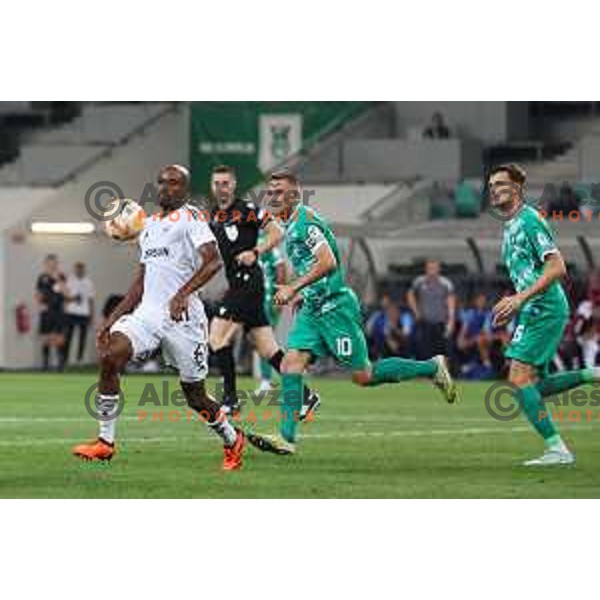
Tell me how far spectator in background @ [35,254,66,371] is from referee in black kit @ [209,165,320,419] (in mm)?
15681

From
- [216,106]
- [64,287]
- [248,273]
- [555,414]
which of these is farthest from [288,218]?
[216,106]

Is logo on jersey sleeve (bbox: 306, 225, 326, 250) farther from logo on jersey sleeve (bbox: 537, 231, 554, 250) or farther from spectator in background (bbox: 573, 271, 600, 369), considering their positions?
spectator in background (bbox: 573, 271, 600, 369)

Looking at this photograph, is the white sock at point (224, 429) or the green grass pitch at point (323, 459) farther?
the white sock at point (224, 429)

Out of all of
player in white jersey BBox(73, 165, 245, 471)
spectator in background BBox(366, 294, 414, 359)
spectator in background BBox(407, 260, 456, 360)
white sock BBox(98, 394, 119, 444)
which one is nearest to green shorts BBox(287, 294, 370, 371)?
player in white jersey BBox(73, 165, 245, 471)

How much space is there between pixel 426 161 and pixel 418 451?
21953mm

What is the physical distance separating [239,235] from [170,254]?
18.9 ft

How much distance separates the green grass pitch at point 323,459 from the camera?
1223 centimetres

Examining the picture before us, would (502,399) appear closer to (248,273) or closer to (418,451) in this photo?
(248,273)

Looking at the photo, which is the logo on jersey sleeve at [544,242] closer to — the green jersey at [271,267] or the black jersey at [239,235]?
the black jersey at [239,235]

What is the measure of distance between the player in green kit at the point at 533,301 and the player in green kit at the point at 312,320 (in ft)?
4.21

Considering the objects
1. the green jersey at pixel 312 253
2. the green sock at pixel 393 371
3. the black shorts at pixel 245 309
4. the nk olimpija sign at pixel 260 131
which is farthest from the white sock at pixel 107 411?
the nk olimpija sign at pixel 260 131

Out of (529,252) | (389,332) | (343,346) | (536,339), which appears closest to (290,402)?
(343,346)

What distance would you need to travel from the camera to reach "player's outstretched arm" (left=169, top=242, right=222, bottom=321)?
512 inches

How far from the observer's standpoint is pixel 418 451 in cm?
1539
